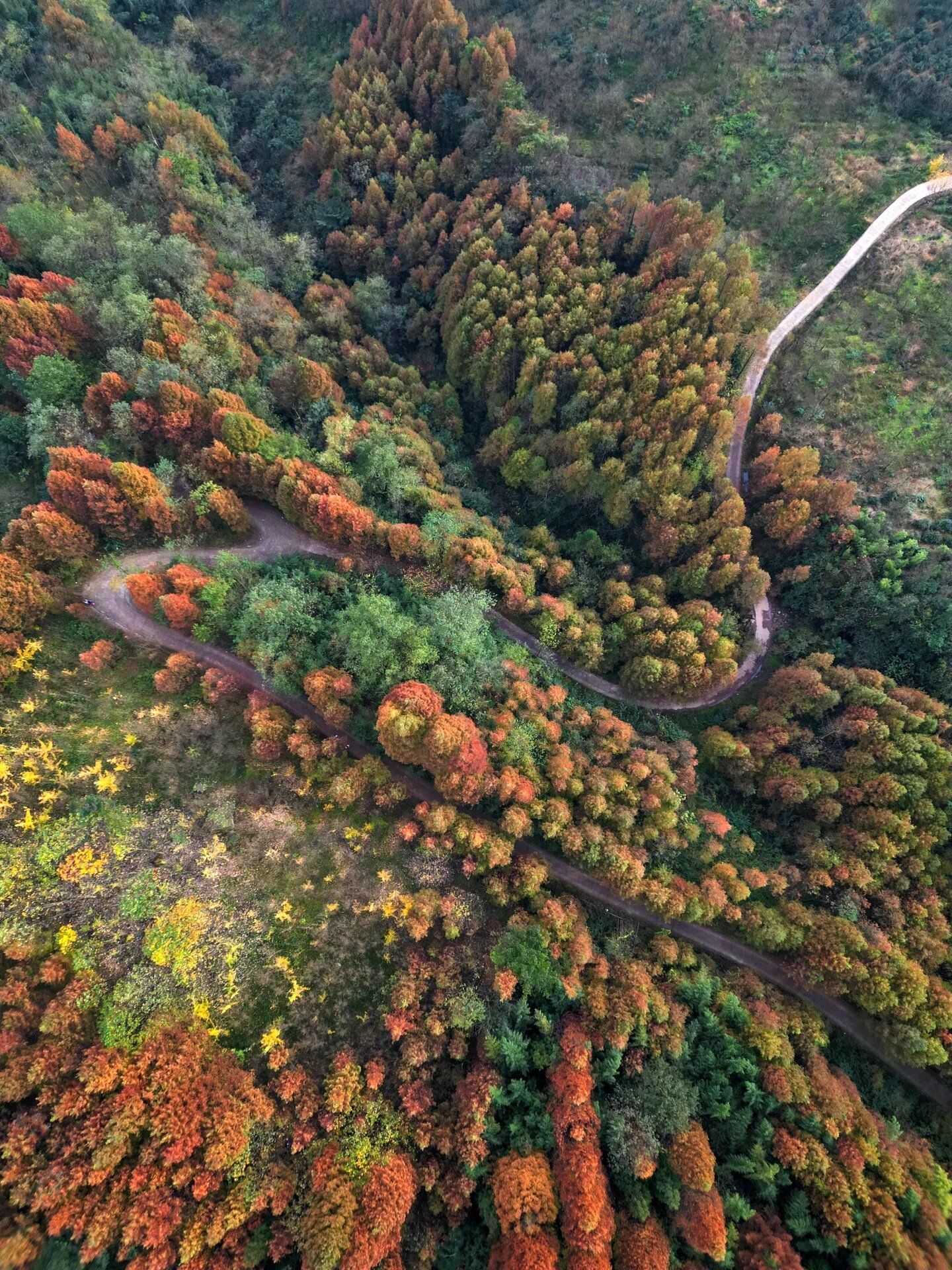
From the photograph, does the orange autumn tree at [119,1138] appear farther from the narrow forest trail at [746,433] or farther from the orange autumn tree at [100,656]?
the narrow forest trail at [746,433]

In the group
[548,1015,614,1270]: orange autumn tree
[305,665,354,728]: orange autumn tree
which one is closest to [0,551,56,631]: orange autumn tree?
[305,665,354,728]: orange autumn tree

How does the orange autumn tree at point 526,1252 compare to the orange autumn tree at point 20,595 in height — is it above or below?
above

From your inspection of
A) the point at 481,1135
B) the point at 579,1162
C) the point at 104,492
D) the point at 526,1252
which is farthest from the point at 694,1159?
the point at 104,492

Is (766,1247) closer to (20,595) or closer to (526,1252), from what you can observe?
(526,1252)

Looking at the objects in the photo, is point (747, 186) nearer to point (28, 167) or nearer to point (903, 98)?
point (903, 98)

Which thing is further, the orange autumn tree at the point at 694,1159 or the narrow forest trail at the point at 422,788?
the narrow forest trail at the point at 422,788

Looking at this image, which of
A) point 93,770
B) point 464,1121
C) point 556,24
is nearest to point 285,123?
point 556,24

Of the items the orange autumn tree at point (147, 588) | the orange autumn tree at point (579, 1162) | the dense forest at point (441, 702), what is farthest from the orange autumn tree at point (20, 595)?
the orange autumn tree at point (579, 1162)
